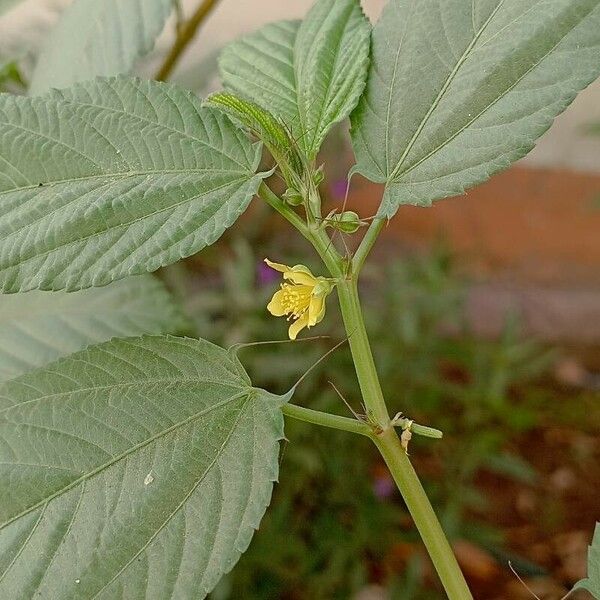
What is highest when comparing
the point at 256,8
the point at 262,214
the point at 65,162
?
the point at 65,162

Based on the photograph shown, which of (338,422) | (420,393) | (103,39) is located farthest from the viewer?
(420,393)

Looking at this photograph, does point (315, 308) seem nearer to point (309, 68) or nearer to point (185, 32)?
point (309, 68)

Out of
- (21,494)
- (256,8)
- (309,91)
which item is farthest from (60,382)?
(256,8)

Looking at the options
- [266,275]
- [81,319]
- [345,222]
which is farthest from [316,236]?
[266,275]

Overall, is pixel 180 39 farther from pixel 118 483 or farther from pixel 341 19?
pixel 118 483

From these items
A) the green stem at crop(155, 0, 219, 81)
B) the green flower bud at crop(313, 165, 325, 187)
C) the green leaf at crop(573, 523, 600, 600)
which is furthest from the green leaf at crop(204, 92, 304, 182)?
the green stem at crop(155, 0, 219, 81)

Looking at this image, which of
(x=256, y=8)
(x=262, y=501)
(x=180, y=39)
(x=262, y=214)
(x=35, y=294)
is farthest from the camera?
(x=256, y=8)

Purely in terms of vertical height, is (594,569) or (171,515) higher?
(171,515)
